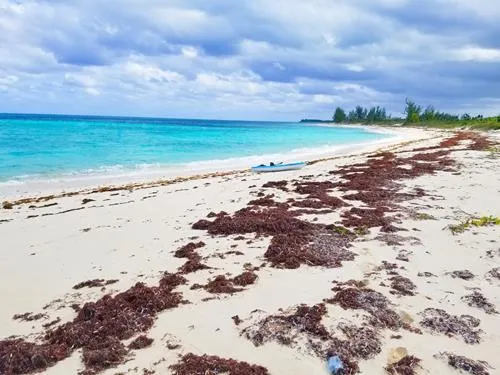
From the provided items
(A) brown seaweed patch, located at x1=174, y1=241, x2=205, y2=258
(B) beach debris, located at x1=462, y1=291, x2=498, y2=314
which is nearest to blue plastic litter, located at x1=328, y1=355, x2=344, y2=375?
(B) beach debris, located at x1=462, y1=291, x2=498, y2=314

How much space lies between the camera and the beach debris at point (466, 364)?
4.39 m

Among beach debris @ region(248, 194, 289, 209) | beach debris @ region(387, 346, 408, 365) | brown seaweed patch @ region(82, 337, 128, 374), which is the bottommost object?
beach debris @ region(248, 194, 289, 209)

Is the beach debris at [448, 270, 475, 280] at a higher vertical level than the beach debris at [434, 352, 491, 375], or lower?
higher

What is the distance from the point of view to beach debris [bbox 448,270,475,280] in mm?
6641

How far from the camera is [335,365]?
4.45 m

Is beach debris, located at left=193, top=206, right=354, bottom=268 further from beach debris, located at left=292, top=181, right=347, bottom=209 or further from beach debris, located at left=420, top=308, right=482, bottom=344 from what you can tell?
beach debris, located at left=420, top=308, right=482, bottom=344

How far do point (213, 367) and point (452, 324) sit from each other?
119 inches

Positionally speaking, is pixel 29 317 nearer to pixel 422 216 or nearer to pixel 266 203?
pixel 266 203

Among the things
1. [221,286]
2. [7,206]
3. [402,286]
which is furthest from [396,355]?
[7,206]

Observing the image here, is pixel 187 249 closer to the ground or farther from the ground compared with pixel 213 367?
closer to the ground

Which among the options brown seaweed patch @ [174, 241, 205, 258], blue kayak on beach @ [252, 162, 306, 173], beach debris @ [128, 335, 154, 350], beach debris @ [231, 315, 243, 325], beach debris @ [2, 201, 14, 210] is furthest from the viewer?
blue kayak on beach @ [252, 162, 306, 173]

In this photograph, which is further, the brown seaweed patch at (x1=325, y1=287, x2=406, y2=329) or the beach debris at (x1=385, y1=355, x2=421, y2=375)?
the brown seaweed patch at (x1=325, y1=287, x2=406, y2=329)

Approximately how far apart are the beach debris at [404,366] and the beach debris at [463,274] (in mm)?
Answer: 2612

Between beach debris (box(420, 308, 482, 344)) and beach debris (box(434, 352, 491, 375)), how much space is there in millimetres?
422
